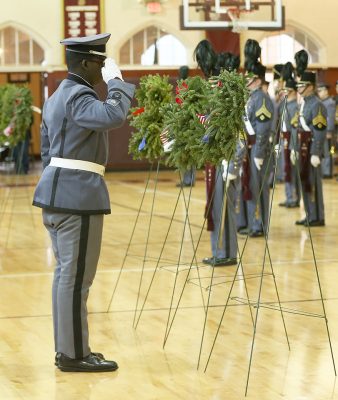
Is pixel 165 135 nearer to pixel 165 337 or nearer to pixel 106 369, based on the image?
pixel 165 337

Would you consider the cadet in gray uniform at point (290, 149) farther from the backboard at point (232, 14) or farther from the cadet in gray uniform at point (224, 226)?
the cadet in gray uniform at point (224, 226)

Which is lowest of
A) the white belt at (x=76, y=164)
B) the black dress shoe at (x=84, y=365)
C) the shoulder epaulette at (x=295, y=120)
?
the black dress shoe at (x=84, y=365)

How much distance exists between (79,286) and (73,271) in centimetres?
8

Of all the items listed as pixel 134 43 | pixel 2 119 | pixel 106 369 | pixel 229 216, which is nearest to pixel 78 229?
pixel 106 369

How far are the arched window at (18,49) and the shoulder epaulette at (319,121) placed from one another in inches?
399

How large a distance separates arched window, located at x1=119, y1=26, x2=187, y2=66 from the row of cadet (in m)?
7.82

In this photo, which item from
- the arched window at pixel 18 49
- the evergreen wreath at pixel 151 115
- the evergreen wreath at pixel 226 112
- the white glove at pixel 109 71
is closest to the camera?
the white glove at pixel 109 71

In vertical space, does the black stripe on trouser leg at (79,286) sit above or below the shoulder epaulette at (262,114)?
below

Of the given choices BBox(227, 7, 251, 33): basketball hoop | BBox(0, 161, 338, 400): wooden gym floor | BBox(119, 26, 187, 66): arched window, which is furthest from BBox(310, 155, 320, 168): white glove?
BBox(119, 26, 187, 66): arched window

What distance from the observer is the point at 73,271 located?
5.17 metres

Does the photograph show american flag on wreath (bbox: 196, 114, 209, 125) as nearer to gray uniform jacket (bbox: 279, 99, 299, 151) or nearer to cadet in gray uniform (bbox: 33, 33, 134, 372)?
cadet in gray uniform (bbox: 33, 33, 134, 372)

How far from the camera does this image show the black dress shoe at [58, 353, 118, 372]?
5238 millimetres

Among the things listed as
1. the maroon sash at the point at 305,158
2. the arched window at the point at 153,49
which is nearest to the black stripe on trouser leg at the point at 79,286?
the maroon sash at the point at 305,158

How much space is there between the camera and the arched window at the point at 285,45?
21.2 m
